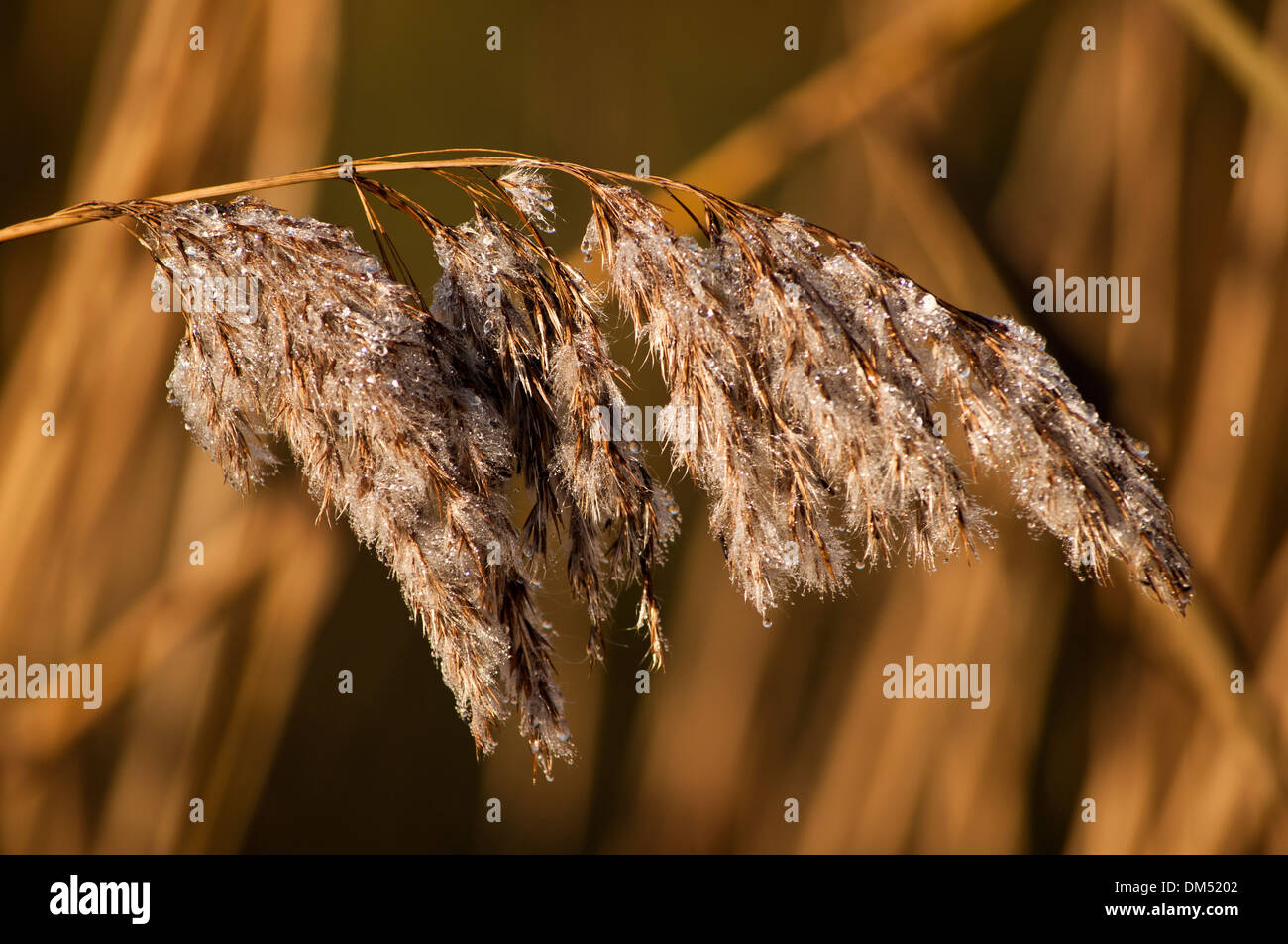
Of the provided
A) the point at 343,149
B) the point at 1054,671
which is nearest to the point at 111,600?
the point at 343,149

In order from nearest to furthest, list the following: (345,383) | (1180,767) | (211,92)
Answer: (345,383) < (211,92) < (1180,767)

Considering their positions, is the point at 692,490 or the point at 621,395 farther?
the point at 692,490

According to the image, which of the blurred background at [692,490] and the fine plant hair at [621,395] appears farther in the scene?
the blurred background at [692,490]

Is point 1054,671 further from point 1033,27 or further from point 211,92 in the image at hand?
point 211,92

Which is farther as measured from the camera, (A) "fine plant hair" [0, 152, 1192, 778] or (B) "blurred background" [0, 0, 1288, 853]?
(B) "blurred background" [0, 0, 1288, 853]
